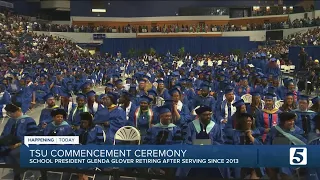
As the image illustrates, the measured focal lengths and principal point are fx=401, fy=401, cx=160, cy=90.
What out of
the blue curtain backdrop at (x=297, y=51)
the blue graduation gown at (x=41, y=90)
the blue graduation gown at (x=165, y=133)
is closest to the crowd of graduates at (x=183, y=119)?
the blue graduation gown at (x=165, y=133)

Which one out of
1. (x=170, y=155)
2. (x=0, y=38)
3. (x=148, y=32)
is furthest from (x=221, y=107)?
(x=148, y=32)

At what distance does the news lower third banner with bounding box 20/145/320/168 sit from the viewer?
13.9ft

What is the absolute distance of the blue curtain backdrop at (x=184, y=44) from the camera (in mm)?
39219

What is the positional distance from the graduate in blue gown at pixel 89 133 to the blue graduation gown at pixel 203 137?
1.35 m

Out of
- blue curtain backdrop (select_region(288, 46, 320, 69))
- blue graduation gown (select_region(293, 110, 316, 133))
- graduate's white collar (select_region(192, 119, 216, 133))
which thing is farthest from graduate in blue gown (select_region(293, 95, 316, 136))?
blue curtain backdrop (select_region(288, 46, 320, 69))

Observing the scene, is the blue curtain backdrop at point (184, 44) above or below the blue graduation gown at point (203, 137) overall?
above

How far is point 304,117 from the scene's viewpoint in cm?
659

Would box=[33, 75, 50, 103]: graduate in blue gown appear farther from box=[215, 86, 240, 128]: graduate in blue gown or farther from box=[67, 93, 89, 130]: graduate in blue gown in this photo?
box=[215, 86, 240, 128]: graduate in blue gown

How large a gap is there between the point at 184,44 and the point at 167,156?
121 ft

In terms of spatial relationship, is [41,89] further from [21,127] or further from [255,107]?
[255,107]

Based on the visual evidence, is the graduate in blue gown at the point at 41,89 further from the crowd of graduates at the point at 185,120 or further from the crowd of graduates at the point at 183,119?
the crowd of graduates at the point at 185,120

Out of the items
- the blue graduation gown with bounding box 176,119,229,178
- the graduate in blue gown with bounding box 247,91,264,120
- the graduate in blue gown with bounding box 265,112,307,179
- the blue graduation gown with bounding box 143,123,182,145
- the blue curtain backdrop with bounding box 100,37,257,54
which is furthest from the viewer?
the blue curtain backdrop with bounding box 100,37,257,54

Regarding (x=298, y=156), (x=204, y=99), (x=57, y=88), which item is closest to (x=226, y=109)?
(x=204, y=99)

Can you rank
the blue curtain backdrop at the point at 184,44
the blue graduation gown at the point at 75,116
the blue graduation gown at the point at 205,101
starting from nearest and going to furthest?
the blue graduation gown at the point at 75,116
the blue graduation gown at the point at 205,101
the blue curtain backdrop at the point at 184,44
